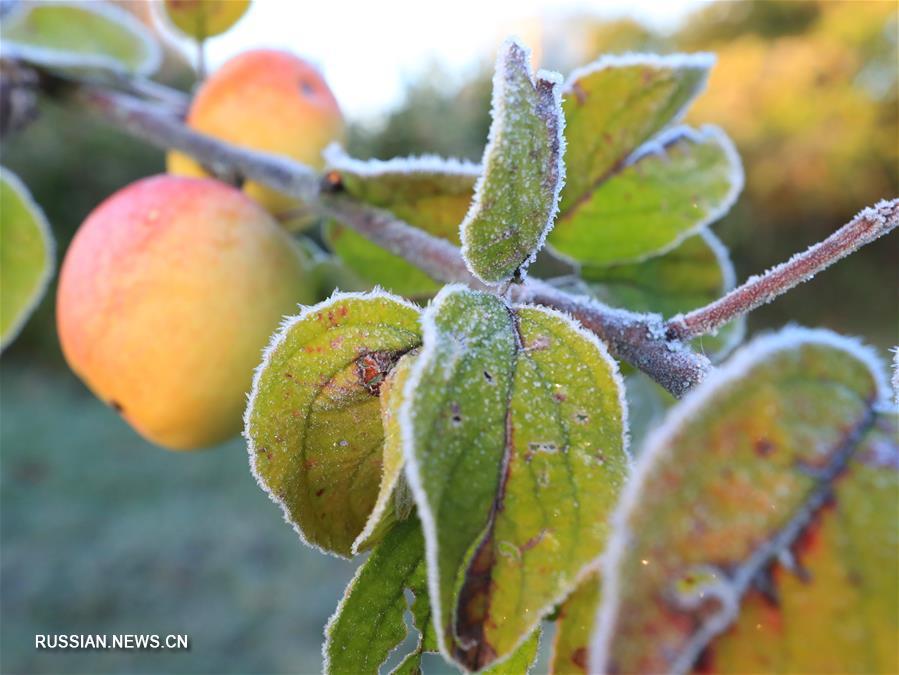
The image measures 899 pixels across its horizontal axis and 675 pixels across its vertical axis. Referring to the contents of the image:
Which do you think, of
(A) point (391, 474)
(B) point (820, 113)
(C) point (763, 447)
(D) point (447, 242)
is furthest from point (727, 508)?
(B) point (820, 113)

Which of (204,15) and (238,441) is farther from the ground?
(204,15)

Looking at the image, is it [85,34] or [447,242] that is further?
[85,34]

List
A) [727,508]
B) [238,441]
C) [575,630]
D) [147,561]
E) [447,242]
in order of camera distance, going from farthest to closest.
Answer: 1. [238,441]
2. [147,561]
3. [447,242]
4. [575,630]
5. [727,508]

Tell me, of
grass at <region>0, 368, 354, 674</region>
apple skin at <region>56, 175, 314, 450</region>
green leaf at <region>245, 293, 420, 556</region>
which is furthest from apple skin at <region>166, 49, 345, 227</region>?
grass at <region>0, 368, 354, 674</region>

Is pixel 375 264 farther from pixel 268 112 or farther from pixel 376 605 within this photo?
pixel 376 605

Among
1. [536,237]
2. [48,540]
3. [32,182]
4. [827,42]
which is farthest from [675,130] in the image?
[827,42]

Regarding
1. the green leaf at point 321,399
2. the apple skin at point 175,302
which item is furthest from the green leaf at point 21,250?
the green leaf at point 321,399

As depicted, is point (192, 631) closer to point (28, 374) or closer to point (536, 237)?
point (536, 237)
